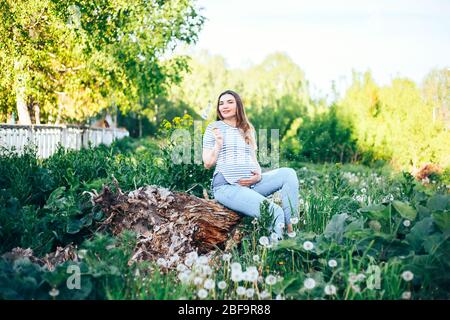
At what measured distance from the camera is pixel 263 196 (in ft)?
11.3

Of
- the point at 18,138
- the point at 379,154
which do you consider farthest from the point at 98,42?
the point at 379,154

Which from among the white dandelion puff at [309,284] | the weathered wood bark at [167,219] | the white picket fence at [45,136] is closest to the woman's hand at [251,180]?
the weathered wood bark at [167,219]

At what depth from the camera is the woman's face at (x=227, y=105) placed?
147 inches

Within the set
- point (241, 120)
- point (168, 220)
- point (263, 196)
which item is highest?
point (241, 120)

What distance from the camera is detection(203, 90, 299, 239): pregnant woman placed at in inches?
133

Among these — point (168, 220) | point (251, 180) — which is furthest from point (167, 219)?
point (251, 180)

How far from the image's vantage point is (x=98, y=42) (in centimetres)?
970

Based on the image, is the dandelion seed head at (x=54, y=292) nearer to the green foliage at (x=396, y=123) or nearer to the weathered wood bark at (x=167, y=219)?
the weathered wood bark at (x=167, y=219)

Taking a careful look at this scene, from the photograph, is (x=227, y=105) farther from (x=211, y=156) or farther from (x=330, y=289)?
(x=330, y=289)

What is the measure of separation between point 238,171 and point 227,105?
22.9 inches

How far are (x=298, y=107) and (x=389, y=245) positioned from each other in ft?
32.4

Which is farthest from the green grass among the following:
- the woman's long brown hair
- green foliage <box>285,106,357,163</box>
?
green foliage <box>285,106,357,163</box>

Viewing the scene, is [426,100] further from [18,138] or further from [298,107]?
[18,138]

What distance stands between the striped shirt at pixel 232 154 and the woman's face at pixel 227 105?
0.27 feet
